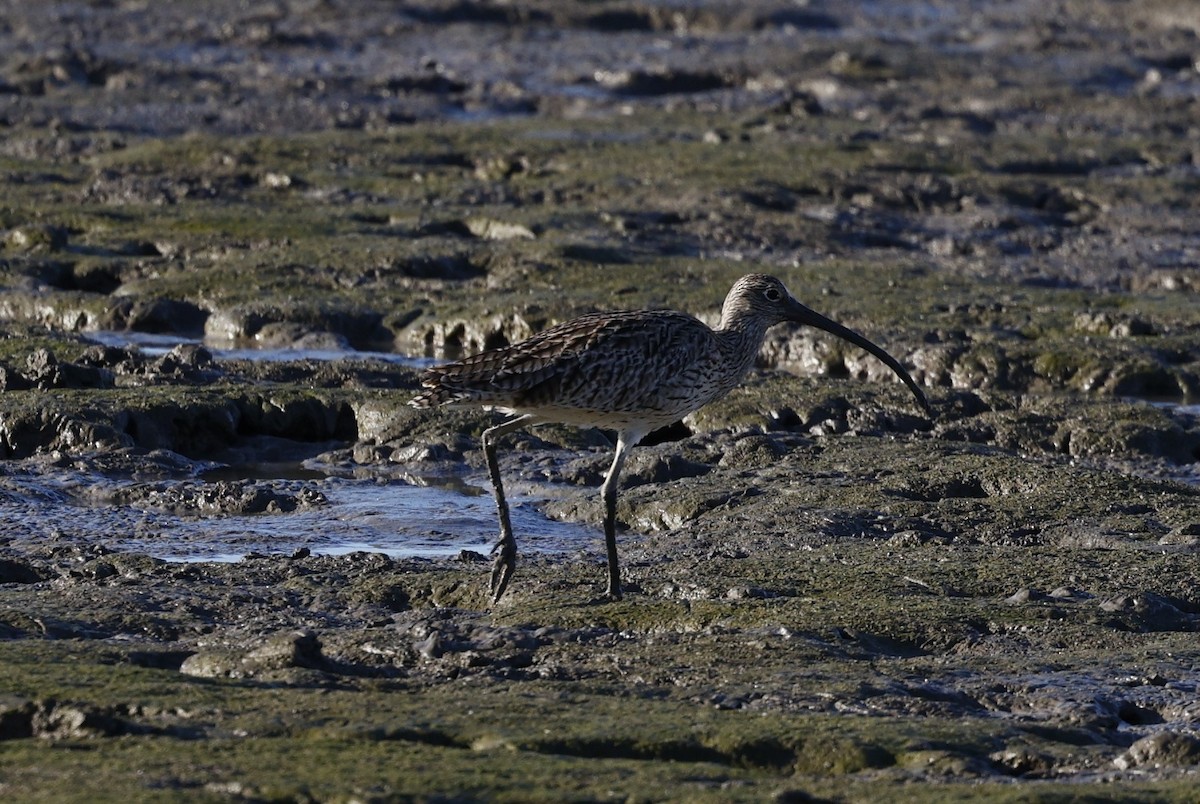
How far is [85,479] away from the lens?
11.2 meters

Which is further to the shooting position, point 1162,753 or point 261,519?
point 261,519

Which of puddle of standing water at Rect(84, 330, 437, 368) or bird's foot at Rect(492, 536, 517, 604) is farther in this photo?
puddle of standing water at Rect(84, 330, 437, 368)

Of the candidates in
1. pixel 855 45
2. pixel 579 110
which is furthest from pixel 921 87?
pixel 579 110

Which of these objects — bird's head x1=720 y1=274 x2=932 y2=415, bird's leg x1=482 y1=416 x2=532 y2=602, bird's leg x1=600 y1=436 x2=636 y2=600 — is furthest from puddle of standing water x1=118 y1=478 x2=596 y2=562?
bird's head x1=720 y1=274 x2=932 y2=415

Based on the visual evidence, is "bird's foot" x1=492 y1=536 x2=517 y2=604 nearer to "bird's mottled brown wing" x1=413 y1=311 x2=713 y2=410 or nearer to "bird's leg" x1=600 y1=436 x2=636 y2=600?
"bird's leg" x1=600 y1=436 x2=636 y2=600

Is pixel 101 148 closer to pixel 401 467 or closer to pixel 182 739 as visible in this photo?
pixel 401 467

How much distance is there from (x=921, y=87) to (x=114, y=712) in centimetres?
2551

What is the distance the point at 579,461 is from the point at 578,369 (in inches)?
117

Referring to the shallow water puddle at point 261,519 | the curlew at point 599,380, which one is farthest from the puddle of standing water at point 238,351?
the curlew at point 599,380

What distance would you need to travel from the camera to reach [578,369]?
29.2ft

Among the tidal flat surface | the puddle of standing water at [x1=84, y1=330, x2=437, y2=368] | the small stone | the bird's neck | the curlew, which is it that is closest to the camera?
the tidal flat surface

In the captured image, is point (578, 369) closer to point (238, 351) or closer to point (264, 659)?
point (264, 659)

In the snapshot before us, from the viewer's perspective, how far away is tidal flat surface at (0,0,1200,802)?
257 inches

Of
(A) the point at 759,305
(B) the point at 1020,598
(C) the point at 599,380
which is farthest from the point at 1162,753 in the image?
(A) the point at 759,305
